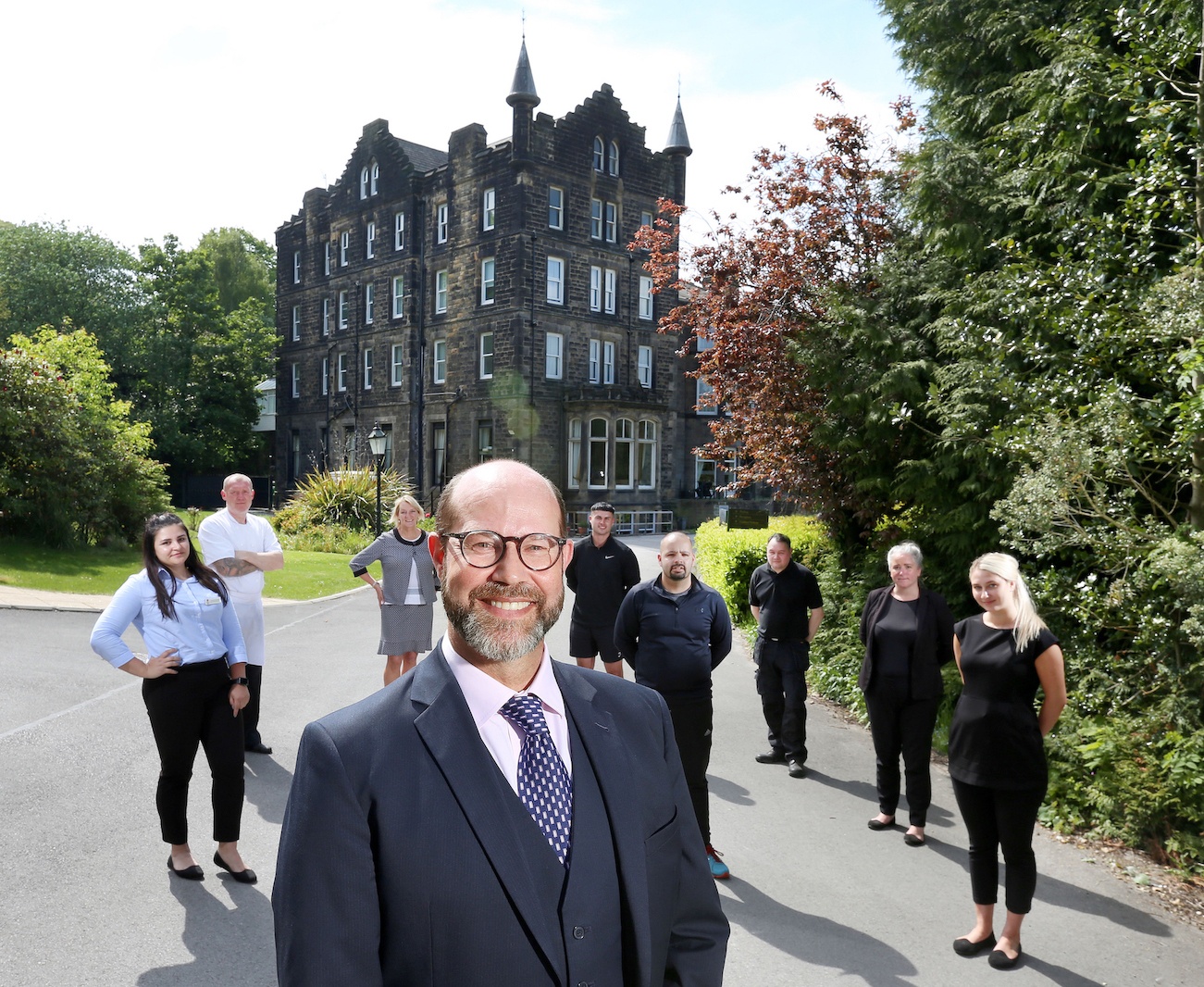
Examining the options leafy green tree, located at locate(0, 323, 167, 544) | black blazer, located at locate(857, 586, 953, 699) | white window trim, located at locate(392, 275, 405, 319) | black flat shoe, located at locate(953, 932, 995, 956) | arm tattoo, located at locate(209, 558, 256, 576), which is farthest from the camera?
white window trim, located at locate(392, 275, 405, 319)

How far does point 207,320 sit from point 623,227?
78.6 ft

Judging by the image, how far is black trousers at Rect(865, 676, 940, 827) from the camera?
6477 millimetres

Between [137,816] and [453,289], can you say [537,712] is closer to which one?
[137,816]

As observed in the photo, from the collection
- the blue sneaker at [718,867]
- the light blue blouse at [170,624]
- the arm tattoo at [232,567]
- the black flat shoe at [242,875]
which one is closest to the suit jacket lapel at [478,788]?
the light blue blouse at [170,624]

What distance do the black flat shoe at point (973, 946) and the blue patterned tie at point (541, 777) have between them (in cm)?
386

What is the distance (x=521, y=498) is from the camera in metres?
2.13

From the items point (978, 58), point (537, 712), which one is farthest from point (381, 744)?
point (978, 58)

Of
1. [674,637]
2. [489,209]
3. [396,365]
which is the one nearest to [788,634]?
[674,637]

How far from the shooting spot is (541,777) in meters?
1.96

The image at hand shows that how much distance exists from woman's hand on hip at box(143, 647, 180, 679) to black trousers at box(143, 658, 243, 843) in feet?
0.16

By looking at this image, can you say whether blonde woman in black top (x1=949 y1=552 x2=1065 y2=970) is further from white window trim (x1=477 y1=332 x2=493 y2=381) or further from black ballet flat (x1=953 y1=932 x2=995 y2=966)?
white window trim (x1=477 y1=332 x2=493 y2=381)

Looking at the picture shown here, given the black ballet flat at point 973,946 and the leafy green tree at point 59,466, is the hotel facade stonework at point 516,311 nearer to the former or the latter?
the leafy green tree at point 59,466

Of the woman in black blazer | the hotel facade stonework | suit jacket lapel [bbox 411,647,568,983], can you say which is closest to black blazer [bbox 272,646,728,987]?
suit jacket lapel [bbox 411,647,568,983]

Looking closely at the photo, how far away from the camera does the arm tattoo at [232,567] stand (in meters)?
7.22
